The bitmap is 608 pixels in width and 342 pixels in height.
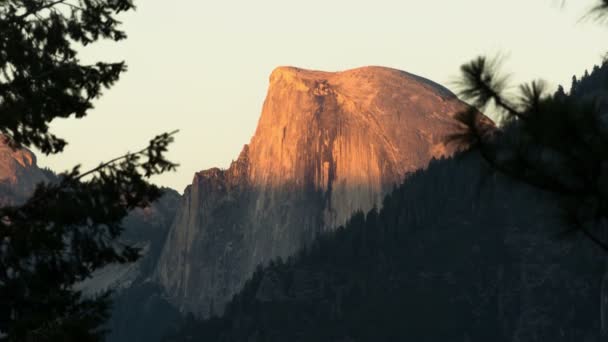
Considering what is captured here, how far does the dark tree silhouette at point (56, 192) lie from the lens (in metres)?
28.9

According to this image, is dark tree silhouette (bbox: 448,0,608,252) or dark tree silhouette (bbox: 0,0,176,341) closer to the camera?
dark tree silhouette (bbox: 448,0,608,252)

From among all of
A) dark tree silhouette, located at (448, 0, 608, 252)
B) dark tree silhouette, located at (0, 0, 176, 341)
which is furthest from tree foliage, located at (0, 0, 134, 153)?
dark tree silhouette, located at (448, 0, 608, 252)

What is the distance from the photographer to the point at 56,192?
2947 cm

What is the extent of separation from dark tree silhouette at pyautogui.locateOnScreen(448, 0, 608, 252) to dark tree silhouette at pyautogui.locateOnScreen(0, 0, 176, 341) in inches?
414

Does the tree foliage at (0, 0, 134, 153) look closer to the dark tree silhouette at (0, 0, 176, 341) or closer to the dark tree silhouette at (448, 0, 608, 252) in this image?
the dark tree silhouette at (0, 0, 176, 341)

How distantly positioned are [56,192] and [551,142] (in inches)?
537

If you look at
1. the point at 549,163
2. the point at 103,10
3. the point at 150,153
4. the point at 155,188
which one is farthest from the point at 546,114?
the point at 103,10

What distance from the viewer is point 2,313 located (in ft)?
111

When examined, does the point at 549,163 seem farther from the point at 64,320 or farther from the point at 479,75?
the point at 64,320

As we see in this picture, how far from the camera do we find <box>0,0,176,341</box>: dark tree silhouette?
28906 mm

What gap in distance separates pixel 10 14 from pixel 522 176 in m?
16.3

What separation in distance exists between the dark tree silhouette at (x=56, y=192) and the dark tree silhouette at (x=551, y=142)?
1051 centimetres

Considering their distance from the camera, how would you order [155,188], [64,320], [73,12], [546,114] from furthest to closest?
[73,12], [155,188], [64,320], [546,114]

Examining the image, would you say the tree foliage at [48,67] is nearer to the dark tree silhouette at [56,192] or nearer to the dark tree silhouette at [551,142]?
the dark tree silhouette at [56,192]
